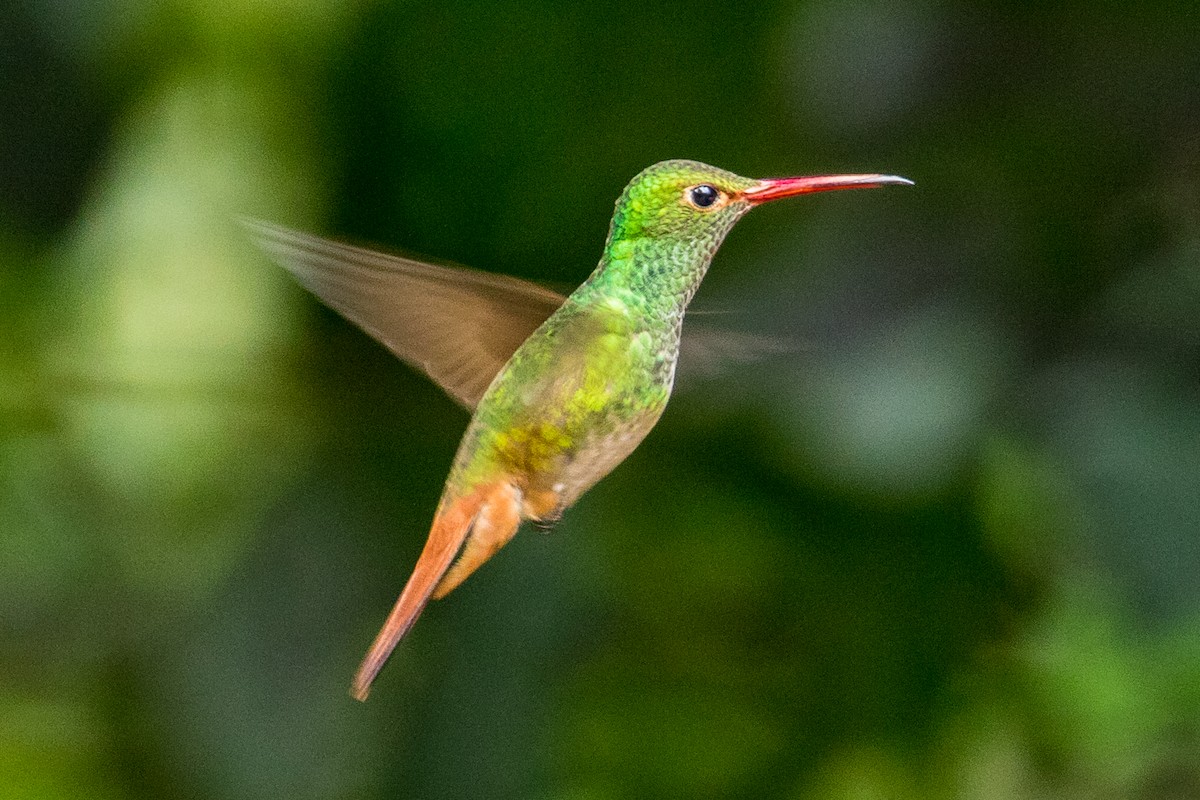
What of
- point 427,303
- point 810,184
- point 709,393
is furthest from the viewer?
point 709,393

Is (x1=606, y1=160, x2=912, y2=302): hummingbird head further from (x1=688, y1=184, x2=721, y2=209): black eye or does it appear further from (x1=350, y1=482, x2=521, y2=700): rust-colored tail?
(x1=350, y1=482, x2=521, y2=700): rust-colored tail

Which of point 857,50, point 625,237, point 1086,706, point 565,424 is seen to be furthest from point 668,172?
point 1086,706

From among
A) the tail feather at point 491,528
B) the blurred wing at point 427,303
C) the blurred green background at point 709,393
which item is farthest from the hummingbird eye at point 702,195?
the blurred green background at point 709,393

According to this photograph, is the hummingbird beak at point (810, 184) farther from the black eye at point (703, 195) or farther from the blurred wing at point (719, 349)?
the blurred wing at point (719, 349)

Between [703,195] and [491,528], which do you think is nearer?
[703,195]

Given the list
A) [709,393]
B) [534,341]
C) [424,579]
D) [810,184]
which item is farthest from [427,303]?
[709,393]

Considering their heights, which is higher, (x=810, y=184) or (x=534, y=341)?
(x=810, y=184)

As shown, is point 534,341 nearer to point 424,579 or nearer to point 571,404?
point 571,404

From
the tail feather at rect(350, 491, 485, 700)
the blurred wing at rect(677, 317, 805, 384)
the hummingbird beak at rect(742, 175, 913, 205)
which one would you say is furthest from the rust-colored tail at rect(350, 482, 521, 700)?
the hummingbird beak at rect(742, 175, 913, 205)
